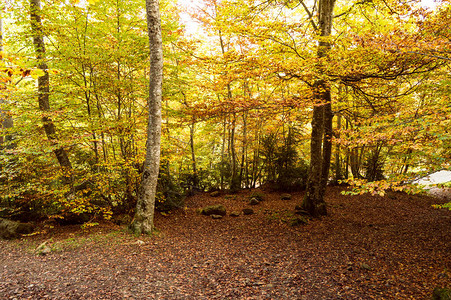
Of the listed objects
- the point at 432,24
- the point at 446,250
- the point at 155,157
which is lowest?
the point at 446,250

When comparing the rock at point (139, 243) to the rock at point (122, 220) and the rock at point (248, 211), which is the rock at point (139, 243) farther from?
the rock at point (248, 211)

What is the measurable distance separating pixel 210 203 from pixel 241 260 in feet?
17.8

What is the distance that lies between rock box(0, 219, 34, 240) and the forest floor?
1.68ft

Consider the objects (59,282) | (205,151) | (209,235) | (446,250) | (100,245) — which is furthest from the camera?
(205,151)

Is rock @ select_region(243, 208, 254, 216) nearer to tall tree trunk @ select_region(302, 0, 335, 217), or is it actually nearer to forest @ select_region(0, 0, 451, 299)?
forest @ select_region(0, 0, 451, 299)

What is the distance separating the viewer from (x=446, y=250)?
5.12 metres

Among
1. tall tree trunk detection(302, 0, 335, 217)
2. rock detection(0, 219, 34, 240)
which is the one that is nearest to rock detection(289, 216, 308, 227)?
tall tree trunk detection(302, 0, 335, 217)

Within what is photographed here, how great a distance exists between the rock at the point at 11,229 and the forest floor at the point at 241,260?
51 centimetres

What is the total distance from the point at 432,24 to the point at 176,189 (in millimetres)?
9010

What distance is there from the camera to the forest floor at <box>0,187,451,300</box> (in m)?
3.78

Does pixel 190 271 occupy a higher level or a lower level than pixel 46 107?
lower

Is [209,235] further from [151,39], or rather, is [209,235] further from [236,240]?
[151,39]

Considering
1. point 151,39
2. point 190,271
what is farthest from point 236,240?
point 151,39

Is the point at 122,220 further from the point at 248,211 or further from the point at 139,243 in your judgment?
the point at 248,211
